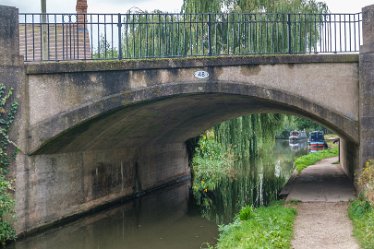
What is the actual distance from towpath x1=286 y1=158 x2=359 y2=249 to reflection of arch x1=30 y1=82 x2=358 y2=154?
1.49m

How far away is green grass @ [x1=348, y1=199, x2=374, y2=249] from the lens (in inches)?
265

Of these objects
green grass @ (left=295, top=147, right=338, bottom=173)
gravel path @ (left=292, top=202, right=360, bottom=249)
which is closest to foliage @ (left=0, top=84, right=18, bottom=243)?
gravel path @ (left=292, top=202, right=360, bottom=249)

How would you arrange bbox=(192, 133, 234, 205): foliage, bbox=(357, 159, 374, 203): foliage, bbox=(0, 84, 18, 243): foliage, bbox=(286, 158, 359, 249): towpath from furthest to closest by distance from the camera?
bbox=(192, 133, 234, 205): foliage
bbox=(0, 84, 18, 243): foliage
bbox=(357, 159, 374, 203): foliage
bbox=(286, 158, 359, 249): towpath

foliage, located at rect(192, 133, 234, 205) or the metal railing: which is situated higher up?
the metal railing

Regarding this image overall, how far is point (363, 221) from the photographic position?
805 centimetres

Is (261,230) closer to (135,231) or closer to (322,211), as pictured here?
(322,211)

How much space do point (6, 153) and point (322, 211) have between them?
20.9ft

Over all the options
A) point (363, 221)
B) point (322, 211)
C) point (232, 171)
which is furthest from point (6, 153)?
point (232, 171)

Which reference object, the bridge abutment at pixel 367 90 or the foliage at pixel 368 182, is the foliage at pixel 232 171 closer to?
the bridge abutment at pixel 367 90

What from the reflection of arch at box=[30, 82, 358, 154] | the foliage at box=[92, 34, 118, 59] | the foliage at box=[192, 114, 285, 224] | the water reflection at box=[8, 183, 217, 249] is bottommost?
the water reflection at box=[8, 183, 217, 249]

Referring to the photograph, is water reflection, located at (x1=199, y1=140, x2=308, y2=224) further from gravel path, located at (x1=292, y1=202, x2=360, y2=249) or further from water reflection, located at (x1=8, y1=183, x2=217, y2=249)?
gravel path, located at (x1=292, y1=202, x2=360, y2=249)

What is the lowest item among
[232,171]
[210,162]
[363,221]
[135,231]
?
[135,231]

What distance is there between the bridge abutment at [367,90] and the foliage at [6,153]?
280 inches

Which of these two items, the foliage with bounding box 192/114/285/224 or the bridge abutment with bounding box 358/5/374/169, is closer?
the bridge abutment with bounding box 358/5/374/169
